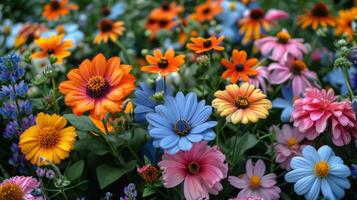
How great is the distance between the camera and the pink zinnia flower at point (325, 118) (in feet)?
3.24

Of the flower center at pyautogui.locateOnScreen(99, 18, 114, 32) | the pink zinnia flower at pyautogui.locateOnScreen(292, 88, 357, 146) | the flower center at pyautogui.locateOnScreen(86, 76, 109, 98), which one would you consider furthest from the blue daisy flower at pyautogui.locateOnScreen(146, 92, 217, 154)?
the flower center at pyautogui.locateOnScreen(99, 18, 114, 32)

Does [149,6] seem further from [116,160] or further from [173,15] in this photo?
[116,160]

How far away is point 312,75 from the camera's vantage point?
1.28m

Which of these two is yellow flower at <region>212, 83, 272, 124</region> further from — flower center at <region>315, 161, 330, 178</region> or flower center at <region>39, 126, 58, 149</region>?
flower center at <region>39, 126, 58, 149</region>

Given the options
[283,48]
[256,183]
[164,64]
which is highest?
[164,64]

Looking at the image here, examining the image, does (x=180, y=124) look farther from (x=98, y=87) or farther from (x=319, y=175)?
(x=319, y=175)

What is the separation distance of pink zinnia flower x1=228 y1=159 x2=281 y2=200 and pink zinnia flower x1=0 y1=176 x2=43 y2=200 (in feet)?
1.32

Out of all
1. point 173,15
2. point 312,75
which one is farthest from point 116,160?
point 173,15

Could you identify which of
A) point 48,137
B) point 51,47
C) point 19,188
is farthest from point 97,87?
point 51,47

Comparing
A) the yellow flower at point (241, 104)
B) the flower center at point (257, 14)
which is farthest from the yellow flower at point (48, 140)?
the flower center at point (257, 14)

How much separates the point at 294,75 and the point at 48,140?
25.9 inches

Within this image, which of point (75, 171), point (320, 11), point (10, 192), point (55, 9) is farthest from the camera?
point (55, 9)

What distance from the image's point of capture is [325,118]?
99 cm

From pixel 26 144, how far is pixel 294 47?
0.74 m
